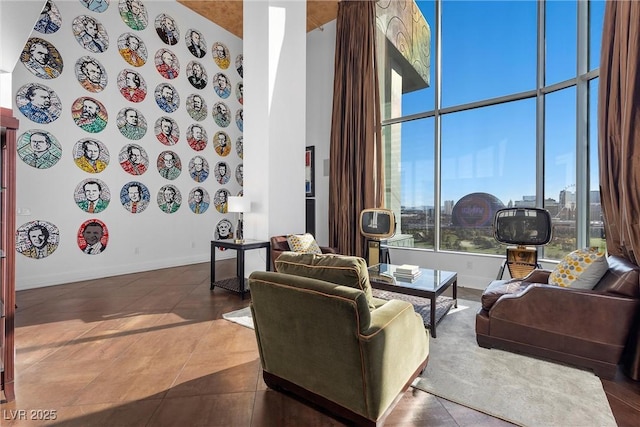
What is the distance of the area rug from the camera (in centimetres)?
176

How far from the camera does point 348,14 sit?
5.71 m

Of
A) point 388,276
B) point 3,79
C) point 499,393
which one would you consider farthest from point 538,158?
point 3,79

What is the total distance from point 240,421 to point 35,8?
2480mm

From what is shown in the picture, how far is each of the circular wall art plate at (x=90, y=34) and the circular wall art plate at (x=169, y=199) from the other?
2.33 meters

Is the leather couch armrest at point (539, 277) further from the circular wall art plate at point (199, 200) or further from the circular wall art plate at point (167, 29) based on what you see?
the circular wall art plate at point (167, 29)

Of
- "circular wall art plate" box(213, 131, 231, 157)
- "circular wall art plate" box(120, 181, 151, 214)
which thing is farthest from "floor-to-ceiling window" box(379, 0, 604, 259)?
"circular wall art plate" box(120, 181, 151, 214)

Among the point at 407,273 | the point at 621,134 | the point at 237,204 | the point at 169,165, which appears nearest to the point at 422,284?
the point at 407,273

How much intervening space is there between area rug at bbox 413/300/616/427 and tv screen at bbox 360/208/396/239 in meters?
1.89

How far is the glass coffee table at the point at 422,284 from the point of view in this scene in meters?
2.77

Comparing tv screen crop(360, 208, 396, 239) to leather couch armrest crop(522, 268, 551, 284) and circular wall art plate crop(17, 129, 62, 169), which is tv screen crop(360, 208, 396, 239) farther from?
circular wall art plate crop(17, 129, 62, 169)

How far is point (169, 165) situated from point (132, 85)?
4.61 ft


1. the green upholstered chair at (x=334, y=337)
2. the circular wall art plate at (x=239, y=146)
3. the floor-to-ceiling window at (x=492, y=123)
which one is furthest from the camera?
the circular wall art plate at (x=239, y=146)

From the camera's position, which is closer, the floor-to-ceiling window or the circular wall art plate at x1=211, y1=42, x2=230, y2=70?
the floor-to-ceiling window

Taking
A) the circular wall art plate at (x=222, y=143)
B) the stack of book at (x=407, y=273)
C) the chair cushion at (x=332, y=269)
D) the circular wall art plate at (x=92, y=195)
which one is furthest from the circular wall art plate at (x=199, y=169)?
the chair cushion at (x=332, y=269)
